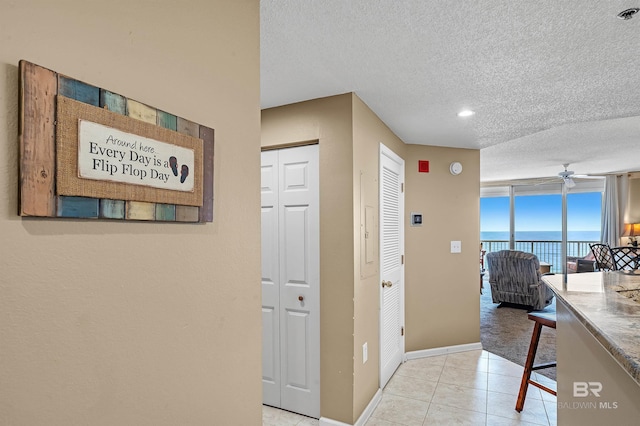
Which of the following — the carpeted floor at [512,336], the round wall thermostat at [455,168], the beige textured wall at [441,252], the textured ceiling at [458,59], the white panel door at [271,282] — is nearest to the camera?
the textured ceiling at [458,59]

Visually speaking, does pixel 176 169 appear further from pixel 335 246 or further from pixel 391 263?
pixel 391 263

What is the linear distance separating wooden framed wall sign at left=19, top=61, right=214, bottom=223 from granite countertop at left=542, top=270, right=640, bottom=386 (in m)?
1.30

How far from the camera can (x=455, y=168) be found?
3799 mm

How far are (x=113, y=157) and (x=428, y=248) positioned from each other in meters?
3.43

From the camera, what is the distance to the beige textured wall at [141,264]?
0.63 meters

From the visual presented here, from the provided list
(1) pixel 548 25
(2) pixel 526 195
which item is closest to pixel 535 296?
(2) pixel 526 195

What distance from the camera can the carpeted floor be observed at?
3557 millimetres

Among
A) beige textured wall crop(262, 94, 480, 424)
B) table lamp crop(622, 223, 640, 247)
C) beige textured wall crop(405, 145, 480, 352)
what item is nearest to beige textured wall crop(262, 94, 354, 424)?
beige textured wall crop(262, 94, 480, 424)

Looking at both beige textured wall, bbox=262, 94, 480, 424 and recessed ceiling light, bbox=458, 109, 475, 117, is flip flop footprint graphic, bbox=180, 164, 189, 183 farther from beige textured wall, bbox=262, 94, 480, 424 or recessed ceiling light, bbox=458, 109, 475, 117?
recessed ceiling light, bbox=458, 109, 475, 117

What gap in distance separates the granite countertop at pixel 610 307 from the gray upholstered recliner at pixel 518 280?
3.04 metres

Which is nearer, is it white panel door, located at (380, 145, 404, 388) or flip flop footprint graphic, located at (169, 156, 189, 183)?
flip flop footprint graphic, located at (169, 156, 189, 183)

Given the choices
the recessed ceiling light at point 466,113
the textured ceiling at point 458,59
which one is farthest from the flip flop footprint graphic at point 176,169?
the recessed ceiling light at point 466,113

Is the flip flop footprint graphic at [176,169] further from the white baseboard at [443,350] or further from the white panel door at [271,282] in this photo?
the white baseboard at [443,350]

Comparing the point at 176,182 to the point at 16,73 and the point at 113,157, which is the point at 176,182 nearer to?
the point at 113,157
